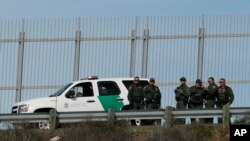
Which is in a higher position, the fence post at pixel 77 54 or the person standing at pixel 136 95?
the fence post at pixel 77 54

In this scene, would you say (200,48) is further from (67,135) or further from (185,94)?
(67,135)

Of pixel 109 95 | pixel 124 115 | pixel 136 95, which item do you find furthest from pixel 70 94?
pixel 124 115

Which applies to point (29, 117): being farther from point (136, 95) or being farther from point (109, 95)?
point (109, 95)

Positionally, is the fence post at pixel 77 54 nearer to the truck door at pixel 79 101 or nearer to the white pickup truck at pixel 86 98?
the white pickup truck at pixel 86 98

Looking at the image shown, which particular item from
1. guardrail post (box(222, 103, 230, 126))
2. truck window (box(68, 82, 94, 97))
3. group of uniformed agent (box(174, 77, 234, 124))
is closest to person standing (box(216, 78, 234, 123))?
group of uniformed agent (box(174, 77, 234, 124))

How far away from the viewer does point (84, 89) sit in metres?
30.0

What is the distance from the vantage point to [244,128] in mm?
22391

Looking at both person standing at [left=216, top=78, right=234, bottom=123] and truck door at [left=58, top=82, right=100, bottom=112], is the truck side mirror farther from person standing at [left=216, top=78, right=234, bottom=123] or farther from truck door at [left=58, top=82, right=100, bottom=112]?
person standing at [left=216, top=78, right=234, bottom=123]

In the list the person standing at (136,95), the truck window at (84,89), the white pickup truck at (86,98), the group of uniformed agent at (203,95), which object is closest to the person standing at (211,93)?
the group of uniformed agent at (203,95)

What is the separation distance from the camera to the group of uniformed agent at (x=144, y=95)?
28.4 m

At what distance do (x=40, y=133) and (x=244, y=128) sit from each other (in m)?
6.19

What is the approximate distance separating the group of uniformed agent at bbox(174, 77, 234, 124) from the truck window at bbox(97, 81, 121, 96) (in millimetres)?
2230

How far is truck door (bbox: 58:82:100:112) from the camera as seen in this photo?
29.5 metres

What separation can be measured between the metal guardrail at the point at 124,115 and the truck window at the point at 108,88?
293 centimetres
